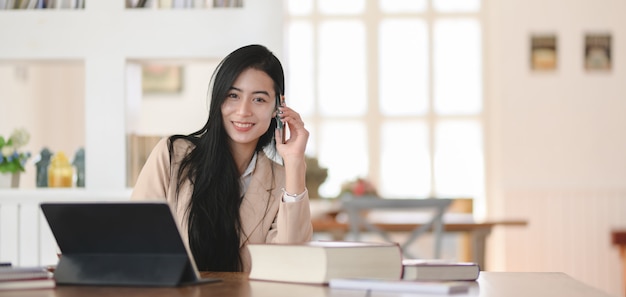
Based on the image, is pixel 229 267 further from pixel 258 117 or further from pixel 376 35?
pixel 376 35

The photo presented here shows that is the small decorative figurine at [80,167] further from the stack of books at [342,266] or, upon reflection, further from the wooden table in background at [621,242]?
the wooden table in background at [621,242]

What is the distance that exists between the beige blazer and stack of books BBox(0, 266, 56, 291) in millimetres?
633

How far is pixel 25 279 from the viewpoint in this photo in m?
1.52

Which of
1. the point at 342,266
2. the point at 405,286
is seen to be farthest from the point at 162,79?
the point at 405,286

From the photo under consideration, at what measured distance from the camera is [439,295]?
130 centimetres

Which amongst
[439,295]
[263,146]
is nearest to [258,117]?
[263,146]

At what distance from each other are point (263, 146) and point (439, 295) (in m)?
1.14

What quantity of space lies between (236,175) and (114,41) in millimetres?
1522

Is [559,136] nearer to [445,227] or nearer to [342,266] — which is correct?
[445,227]

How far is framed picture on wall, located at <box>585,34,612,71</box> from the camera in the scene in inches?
275

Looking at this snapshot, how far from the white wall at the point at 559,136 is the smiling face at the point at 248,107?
193 inches

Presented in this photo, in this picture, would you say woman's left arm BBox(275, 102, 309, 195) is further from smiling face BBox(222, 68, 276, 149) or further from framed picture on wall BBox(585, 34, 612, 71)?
framed picture on wall BBox(585, 34, 612, 71)

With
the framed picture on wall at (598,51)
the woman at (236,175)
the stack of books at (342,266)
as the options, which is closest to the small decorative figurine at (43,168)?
the woman at (236,175)

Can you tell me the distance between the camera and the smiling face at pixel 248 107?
7.40 feet
